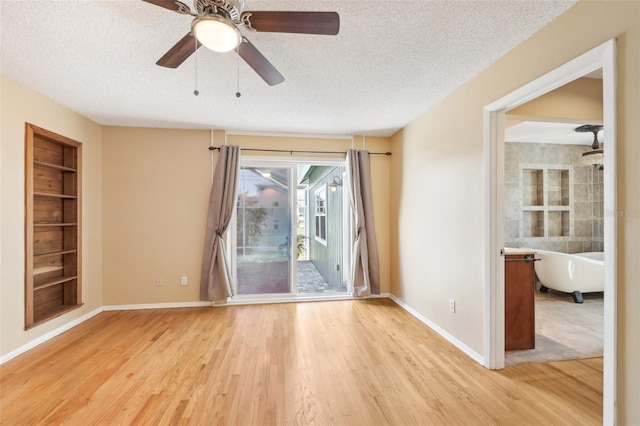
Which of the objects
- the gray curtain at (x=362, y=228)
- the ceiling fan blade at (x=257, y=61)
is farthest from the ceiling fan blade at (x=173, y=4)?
the gray curtain at (x=362, y=228)

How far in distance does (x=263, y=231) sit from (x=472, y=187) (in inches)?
113

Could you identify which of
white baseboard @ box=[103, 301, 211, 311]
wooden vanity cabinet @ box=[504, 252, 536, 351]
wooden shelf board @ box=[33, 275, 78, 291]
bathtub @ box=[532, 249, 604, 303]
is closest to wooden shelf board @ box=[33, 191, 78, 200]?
wooden shelf board @ box=[33, 275, 78, 291]

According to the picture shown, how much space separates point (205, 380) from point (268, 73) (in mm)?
2318

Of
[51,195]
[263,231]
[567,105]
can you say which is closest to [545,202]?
[567,105]

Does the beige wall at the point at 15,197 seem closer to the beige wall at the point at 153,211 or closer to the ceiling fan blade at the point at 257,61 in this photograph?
the beige wall at the point at 153,211

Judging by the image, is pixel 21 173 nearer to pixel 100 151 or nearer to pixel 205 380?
pixel 100 151

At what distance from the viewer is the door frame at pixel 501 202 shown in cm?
144

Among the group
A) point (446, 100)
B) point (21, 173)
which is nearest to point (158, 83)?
point (21, 173)

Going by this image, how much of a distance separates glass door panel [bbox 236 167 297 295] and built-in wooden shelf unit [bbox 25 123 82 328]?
75.7 inches

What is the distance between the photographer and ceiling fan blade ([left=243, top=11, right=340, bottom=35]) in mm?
1329

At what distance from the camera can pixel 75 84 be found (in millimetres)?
2592

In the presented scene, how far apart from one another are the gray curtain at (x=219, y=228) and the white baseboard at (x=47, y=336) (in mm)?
1342

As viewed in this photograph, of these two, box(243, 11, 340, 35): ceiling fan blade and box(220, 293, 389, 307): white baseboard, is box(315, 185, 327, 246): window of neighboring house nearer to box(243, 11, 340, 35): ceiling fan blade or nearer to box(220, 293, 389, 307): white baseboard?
box(220, 293, 389, 307): white baseboard

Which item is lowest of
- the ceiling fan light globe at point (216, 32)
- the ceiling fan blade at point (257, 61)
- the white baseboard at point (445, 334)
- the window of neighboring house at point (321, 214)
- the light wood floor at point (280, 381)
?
the light wood floor at point (280, 381)
